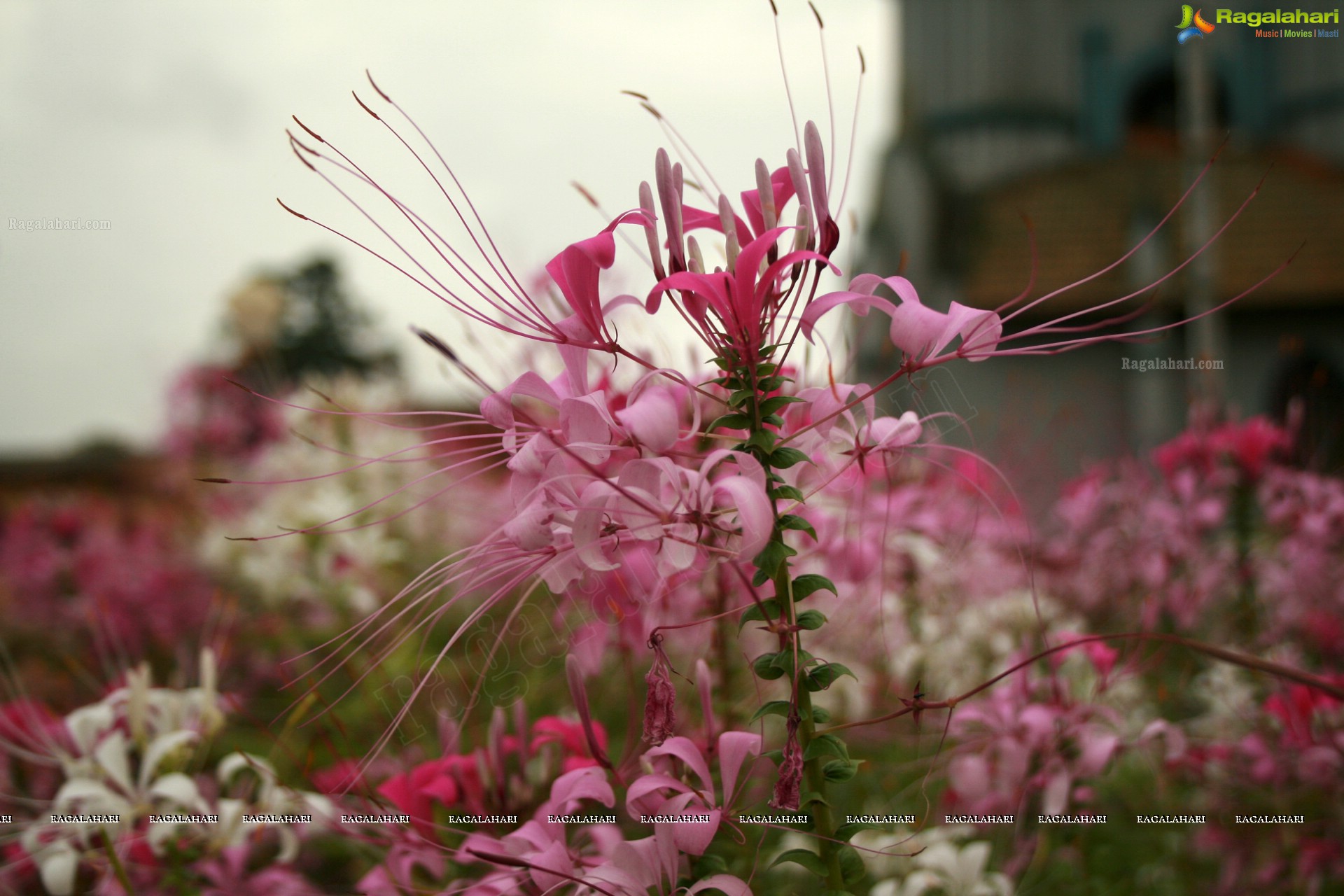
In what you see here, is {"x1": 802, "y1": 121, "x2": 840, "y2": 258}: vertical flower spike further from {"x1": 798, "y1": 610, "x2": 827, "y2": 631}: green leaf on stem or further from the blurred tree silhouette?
the blurred tree silhouette

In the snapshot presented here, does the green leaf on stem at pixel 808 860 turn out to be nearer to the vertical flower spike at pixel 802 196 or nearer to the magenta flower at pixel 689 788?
the magenta flower at pixel 689 788

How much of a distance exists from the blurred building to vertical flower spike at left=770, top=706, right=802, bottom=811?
898mm

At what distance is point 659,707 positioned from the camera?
0.68 metres

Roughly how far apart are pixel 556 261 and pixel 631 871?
0.56 metres

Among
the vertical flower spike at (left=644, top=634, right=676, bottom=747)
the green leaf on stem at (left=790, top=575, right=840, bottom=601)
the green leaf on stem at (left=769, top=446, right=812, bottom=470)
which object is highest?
the green leaf on stem at (left=769, top=446, right=812, bottom=470)

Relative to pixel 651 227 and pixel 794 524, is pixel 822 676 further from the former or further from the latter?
pixel 651 227

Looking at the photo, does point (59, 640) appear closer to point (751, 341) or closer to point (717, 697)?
point (717, 697)

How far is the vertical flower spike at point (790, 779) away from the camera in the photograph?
642mm

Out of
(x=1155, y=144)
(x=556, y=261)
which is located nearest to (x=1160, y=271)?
(x=1155, y=144)

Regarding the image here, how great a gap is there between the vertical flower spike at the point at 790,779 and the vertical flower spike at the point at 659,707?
0.10 m


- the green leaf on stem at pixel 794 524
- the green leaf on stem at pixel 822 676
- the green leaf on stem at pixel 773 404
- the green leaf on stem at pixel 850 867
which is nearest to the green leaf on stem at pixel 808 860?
the green leaf on stem at pixel 850 867

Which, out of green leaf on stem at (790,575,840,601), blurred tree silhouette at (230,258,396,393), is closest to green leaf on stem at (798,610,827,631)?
green leaf on stem at (790,575,840,601)

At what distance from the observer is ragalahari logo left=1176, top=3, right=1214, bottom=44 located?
205 cm

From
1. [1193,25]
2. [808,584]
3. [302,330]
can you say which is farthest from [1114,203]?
[808,584]
